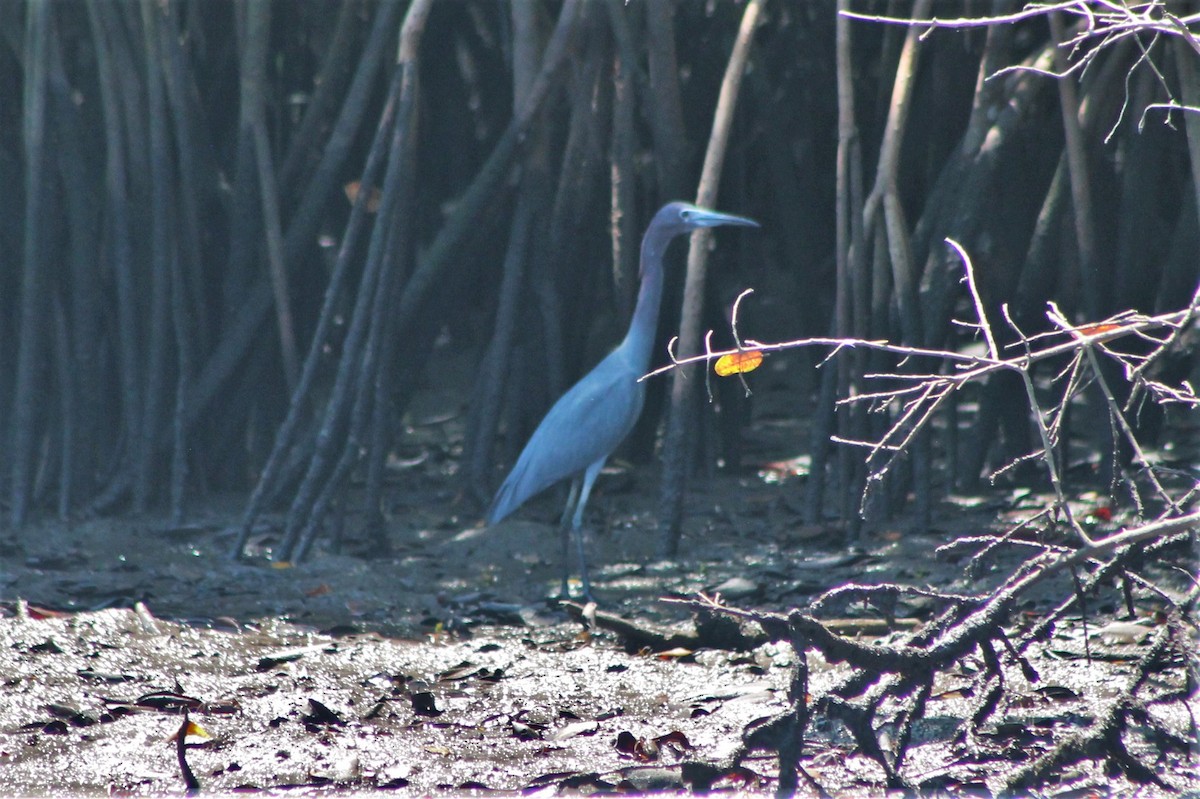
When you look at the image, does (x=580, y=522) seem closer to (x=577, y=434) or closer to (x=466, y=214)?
(x=577, y=434)

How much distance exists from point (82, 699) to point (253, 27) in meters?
3.28

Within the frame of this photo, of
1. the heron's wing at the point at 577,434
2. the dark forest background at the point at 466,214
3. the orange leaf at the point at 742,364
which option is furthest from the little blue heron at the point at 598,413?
the orange leaf at the point at 742,364

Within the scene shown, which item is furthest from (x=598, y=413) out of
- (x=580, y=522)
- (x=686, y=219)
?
(x=686, y=219)

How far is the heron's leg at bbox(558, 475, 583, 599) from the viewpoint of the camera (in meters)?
4.65

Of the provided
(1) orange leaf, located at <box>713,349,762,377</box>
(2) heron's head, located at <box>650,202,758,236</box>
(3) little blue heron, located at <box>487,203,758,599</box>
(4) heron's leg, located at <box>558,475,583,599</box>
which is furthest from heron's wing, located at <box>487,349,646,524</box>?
(1) orange leaf, located at <box>713,349,762,377</box>

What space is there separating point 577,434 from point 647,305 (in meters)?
0.59

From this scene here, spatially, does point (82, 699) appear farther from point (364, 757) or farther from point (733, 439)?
point (733, 439)

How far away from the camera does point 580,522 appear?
484 centimetres

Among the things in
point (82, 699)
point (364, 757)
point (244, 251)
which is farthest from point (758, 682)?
point (244, 251)

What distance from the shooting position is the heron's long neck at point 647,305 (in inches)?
200

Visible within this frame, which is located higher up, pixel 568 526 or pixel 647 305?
pixel 647 305

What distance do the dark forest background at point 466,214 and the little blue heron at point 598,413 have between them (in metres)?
0.30

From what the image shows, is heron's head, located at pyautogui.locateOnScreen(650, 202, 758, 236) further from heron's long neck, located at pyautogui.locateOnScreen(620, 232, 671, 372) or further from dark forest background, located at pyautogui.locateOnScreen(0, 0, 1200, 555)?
dark forest background, located at pyautogui.locateOnScreen(0, 0, 1200, 555)

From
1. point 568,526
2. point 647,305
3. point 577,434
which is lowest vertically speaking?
point 568,526
